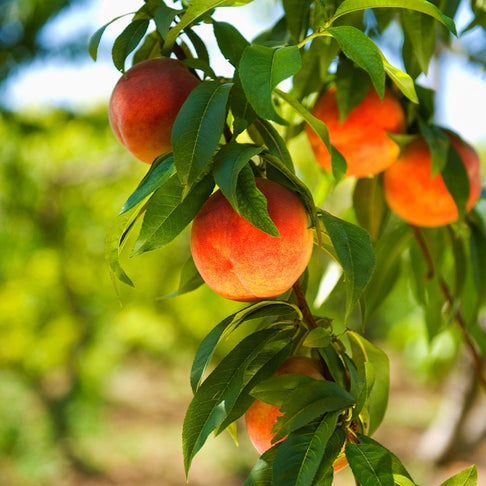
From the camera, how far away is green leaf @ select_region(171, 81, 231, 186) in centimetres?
27

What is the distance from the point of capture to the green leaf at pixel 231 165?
0.26 metres

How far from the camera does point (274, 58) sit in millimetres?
268

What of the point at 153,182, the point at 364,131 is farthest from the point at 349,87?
the point at 153,182

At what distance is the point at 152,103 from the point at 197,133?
10 cm

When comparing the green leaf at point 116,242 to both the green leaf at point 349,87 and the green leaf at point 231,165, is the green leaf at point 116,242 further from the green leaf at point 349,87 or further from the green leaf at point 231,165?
the green leaf at point 349,87

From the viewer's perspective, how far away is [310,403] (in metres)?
0.30

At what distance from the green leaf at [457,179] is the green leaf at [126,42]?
13.0 inches

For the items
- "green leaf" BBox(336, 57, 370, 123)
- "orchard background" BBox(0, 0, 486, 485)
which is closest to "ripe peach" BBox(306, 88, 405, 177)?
"green leaf" BBox(336, 57, 370, 123)

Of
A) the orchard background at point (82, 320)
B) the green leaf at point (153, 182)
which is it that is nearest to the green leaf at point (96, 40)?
the green leaf at point (153, 182)

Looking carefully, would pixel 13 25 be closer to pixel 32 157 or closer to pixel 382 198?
pixel 32 157

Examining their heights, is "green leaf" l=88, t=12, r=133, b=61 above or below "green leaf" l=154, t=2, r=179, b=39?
below

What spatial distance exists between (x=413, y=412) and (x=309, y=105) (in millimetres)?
3759

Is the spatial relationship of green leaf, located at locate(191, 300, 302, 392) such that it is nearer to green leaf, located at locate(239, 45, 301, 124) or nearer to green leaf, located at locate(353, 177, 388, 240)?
green leaf, located at locate(239, 45, 301, 124)

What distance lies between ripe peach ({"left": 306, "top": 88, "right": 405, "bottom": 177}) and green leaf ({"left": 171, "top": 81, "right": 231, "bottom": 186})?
0.26 metres
